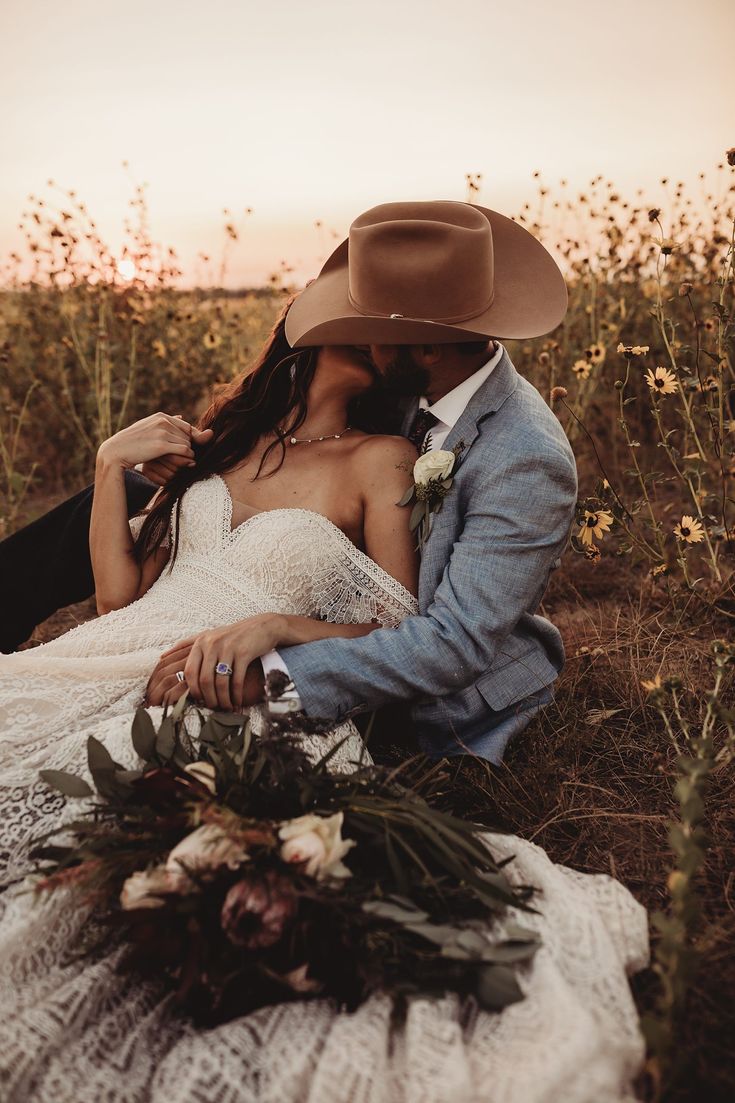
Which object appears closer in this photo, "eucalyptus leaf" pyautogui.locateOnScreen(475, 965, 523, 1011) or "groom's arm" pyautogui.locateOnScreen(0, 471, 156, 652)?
"eucalyptus leaf" pyautogui.locateOnScreen(475, 965, 523, 1011)

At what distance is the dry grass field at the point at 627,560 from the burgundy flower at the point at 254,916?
60 cm

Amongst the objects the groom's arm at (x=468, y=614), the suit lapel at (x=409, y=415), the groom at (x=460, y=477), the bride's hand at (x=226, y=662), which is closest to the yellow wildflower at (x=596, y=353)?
the groom at (x=460, y=477)

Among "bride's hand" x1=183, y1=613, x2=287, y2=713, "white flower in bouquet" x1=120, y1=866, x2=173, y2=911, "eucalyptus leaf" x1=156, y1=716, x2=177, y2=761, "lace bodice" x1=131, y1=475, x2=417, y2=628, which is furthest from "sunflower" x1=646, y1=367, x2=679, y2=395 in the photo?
"white flower in bouquet" x1=120, y1=866, x2=173, y2=911

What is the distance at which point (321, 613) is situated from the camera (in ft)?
8.29

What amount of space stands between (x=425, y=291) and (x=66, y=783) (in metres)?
1.52

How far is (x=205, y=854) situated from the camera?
1.45 metres

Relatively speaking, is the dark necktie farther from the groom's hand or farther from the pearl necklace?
the groom's hand

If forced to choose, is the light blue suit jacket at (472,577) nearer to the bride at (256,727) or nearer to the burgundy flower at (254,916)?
the bride at (256,727)

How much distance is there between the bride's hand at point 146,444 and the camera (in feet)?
8.62

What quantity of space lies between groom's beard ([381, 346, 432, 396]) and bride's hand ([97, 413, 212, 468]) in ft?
2.25

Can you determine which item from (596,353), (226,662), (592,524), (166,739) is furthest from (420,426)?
(596,353)

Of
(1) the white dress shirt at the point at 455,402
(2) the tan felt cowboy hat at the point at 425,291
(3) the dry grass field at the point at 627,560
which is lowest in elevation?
(3) the dry grass field at the point at 627,560

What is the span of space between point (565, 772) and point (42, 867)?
151 centimetres

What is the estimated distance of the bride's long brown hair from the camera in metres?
2.74
